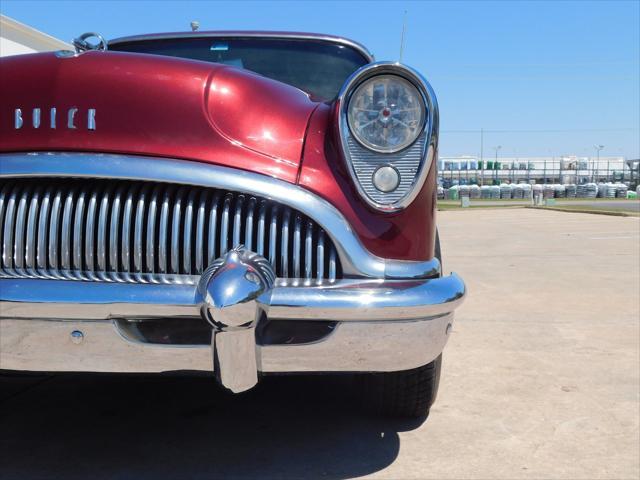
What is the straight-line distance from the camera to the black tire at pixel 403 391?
230 cm

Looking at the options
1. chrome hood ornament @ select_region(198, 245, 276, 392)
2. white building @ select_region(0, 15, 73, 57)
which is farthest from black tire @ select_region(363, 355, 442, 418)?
white building @ select_region(0, 15, 73, 57)

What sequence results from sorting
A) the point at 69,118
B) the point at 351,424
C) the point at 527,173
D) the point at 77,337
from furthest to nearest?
the point at 527,173, the point at 351,424, the point at 69,118, the point at 77,337

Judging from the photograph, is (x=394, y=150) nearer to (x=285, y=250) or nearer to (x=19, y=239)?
(x=285, y=250)

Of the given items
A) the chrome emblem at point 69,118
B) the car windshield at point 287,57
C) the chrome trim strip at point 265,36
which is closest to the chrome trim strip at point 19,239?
the chrome emblem at point 69,118

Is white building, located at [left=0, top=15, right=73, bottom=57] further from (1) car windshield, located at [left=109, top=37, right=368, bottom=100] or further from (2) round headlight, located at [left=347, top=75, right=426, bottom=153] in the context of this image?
(2) round headlight, located at [left=347, top=75, right=426, bottom=153]

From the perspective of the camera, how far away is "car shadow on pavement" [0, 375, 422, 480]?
2.10m

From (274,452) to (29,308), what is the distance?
93 cm

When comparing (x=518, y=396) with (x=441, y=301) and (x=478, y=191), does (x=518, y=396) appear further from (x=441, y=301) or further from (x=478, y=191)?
(x=478, y=191)

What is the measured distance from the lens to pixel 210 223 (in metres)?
1.86

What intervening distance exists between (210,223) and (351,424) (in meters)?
1.03

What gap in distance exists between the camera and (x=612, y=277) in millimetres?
5859

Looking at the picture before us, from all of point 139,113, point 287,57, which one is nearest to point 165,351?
point 139,113

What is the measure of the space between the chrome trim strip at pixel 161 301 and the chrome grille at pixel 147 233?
9cm

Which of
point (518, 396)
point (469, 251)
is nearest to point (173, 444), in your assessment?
point (518, 396)
